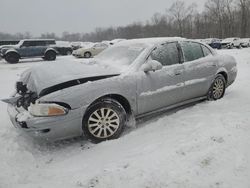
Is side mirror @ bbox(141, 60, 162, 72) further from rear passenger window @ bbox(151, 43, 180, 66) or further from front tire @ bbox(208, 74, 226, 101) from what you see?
front tire @ bbox(208, 74, 226, 101)

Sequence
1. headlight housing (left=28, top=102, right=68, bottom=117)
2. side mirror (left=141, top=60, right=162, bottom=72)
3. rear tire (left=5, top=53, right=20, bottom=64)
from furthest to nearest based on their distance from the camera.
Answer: rear tire (left=5, top=53, right=20, bottom=64) → side mirror (left=141, top=60, right=162, bottom=72) → headlight housing (left=28, top=102, right=68, bottom=117)

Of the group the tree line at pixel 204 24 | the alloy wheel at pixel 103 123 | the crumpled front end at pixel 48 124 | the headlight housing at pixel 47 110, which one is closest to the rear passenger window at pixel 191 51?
the alloy wheel at pixel 103 123

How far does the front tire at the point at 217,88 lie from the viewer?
6.10 metres

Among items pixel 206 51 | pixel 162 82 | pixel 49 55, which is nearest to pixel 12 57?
pixel 49 55

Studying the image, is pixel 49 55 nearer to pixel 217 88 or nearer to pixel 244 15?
pixel 217 88

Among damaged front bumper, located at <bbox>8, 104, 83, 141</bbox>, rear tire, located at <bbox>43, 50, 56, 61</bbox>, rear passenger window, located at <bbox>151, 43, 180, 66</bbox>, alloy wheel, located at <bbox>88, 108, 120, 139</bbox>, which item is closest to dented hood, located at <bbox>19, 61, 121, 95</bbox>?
damaged front bumper, located at <bbox>8, 104, 83, 141</bbox>

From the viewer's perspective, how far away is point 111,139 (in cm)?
432

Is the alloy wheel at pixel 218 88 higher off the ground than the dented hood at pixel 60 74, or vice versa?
the dented hood at pixel 60 74

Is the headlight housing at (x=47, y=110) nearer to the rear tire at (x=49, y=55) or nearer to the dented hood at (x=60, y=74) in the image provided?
the dented hood at (x=60, y=74)

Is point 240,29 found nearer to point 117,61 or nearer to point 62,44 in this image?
point 62,44

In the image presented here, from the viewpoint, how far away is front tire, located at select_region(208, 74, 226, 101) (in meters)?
6.10

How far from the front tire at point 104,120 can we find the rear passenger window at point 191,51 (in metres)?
1.99

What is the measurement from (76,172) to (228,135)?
7.25 feet

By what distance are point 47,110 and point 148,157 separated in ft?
4.88
